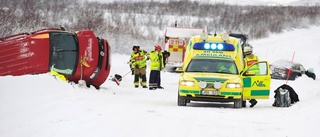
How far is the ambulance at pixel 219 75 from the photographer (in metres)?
13.2

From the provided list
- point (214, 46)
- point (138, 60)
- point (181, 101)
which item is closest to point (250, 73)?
point (214, 46)

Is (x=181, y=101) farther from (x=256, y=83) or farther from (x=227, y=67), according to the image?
(x=256, y=83)

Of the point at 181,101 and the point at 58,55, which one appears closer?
the point at 181,101

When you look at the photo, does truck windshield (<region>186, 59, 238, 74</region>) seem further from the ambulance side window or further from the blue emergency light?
the blue emergency light

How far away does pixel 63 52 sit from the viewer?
51.5 feet

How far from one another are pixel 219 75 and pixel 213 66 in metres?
0.71

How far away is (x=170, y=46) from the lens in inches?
1223

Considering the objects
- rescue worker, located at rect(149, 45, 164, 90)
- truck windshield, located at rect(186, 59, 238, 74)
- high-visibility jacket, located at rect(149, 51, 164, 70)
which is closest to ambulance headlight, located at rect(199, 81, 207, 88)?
truck windshield, located at rect(186, 59, 238, 74)

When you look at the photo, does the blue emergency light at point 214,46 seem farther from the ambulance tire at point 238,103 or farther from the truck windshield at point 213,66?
the ambulance tire at point 238,103

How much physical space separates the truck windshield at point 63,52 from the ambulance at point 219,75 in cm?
337

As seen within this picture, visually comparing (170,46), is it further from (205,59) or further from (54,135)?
(54,135)

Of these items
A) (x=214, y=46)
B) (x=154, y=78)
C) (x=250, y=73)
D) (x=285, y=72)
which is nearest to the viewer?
(x=250, y=73)

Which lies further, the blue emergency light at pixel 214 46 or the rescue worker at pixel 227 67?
the blue emergency light at pixel 214 46

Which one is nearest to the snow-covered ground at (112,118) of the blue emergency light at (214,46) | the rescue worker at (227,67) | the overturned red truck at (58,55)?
the overturned red truck at (58,55)
